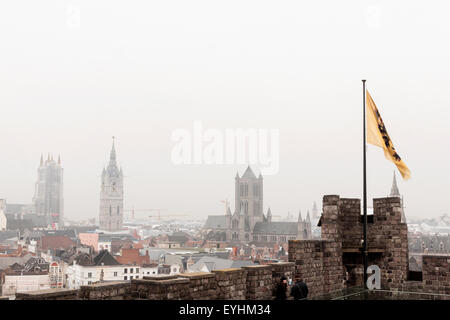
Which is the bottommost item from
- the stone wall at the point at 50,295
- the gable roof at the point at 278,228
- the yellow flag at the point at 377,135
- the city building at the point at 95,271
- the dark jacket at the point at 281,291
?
the city building at the point at 95,271

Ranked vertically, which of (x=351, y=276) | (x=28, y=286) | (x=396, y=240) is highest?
(x=396, y=240)

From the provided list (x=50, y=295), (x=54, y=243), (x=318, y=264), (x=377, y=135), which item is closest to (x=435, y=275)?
(x=318, y=264)

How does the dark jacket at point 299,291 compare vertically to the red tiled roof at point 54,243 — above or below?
above

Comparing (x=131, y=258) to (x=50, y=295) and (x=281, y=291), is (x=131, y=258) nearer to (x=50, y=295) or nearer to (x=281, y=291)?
(x=281, y=291)

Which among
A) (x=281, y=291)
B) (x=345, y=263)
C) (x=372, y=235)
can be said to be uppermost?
(x=372, y=235)

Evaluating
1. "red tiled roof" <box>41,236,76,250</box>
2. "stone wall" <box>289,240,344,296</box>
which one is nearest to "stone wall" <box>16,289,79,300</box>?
"stone wall" <box>289,240,344,296</box>

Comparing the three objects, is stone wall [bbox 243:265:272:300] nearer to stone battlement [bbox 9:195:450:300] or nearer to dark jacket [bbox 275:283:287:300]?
stone battlement [bbox 9:195:450:300]

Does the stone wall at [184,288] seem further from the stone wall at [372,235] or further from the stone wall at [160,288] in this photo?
the stone wall at [372,235]

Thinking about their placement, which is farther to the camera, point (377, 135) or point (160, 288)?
point (377, 135)

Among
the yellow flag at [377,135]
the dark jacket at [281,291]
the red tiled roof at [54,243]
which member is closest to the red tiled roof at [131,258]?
the red tiled roof at [54,243]
